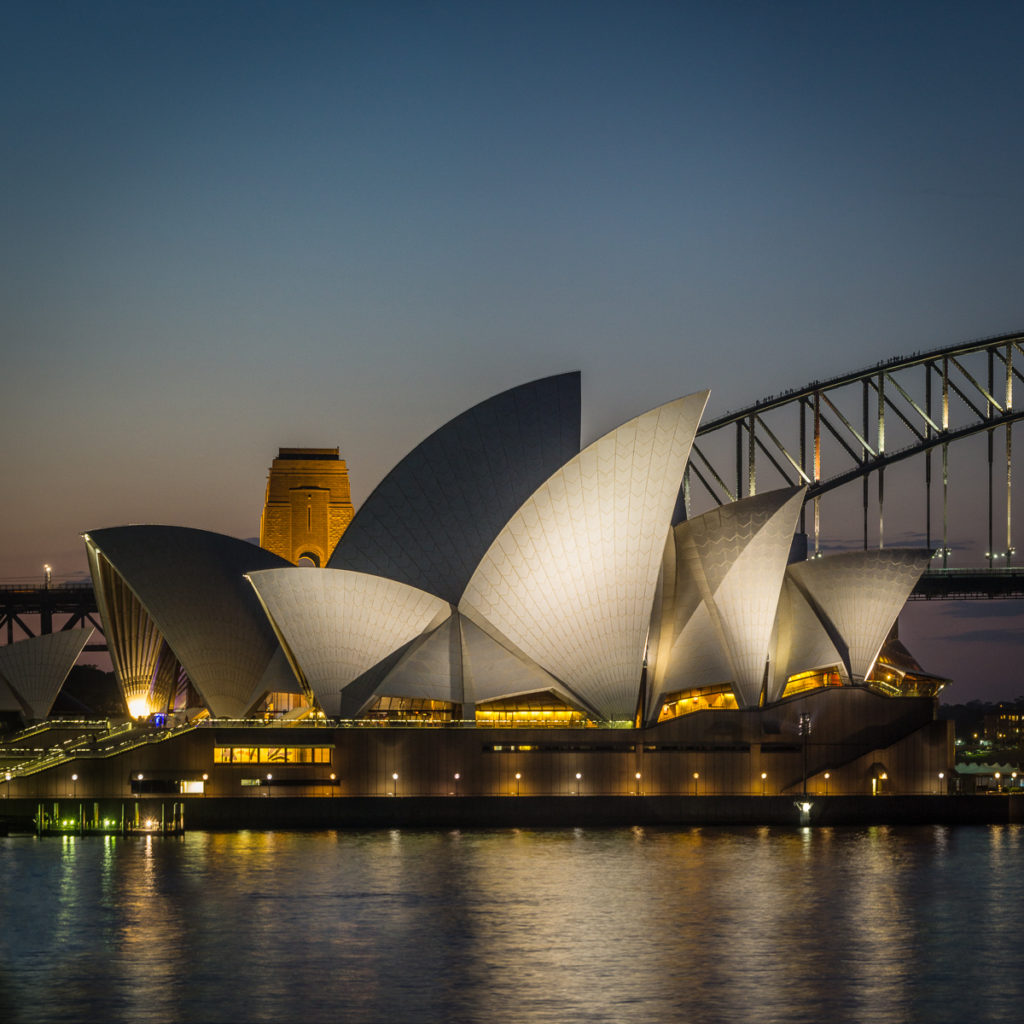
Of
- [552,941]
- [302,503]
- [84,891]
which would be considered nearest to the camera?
[552,941]

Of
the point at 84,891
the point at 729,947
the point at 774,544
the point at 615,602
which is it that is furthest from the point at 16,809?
the point at 729,947

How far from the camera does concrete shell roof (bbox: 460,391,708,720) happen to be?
209 ft

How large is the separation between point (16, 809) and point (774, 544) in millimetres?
29180

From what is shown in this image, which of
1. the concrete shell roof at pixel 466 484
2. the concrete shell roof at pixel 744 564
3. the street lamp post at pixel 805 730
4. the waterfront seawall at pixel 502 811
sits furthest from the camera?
the concrete shell roof at pixel 466 484

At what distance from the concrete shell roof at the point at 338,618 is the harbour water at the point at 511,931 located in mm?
9566

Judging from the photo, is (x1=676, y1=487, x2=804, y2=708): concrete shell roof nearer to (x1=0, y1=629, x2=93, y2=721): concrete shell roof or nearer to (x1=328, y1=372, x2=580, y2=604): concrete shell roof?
(x1=328, y1=372, x2=580, y2=604): concrete shell roof

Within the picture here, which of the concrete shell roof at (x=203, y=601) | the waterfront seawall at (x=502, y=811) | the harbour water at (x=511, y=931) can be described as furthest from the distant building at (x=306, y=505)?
the harbour water at (x=511, y=931)

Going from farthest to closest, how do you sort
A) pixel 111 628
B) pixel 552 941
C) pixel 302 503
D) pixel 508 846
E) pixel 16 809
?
pixel 302 503 < pixel 111 628 < pixel 16 809 < pixel 508 846 < pixel 552 941

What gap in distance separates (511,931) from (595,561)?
25854 millimetres

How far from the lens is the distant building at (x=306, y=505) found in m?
100

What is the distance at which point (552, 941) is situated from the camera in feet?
131

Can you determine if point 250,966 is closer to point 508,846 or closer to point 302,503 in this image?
point 508,846

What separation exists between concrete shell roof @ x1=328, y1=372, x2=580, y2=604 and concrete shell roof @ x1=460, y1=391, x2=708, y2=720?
3.87m

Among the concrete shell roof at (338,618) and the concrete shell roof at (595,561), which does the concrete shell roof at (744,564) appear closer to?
the concrete shell roof at (595,561)
